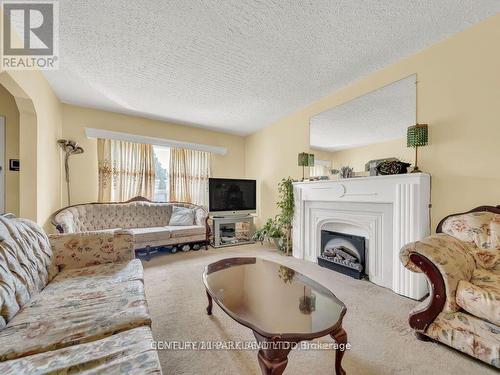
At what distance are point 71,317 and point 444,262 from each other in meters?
2.24

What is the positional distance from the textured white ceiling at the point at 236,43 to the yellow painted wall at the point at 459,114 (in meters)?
0.15

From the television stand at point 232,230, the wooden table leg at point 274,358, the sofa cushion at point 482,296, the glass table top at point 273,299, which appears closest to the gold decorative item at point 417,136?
the sofa cushion at point 482,296

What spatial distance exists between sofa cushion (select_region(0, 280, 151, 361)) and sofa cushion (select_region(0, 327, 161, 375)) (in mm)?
69

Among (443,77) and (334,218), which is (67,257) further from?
(443,77)

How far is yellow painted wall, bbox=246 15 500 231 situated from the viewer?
1798 millimetres

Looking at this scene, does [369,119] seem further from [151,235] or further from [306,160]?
[151,235]

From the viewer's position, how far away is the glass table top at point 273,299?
3.57 ft

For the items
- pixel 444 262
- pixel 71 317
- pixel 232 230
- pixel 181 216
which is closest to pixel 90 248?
pixel 71 317

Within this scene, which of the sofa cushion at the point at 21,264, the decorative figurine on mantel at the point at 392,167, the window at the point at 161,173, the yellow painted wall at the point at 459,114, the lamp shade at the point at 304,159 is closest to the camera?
the sofa cushion at the point at 21,264

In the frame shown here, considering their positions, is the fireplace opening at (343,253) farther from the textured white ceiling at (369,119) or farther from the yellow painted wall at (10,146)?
the yellow painted wall at (10,146)

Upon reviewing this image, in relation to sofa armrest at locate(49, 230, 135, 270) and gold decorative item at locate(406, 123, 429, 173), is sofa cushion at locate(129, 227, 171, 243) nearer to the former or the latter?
sofa armrest at locate(49, 230, 135, 270)

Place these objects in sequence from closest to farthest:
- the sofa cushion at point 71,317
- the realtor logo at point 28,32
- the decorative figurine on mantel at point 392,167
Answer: the sofa cushion at point 71,317 → the realtor logo at point 28,32 → the decorative figurine on mantel at point 392,167

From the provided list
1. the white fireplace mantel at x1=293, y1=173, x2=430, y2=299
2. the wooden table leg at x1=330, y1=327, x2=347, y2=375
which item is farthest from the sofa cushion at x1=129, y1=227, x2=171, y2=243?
the wooden table leg at x1=330, y1=327, x2=347, y2=375

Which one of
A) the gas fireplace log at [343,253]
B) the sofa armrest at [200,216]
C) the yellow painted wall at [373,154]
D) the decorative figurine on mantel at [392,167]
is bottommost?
the gas fireplace log at [343,253]
